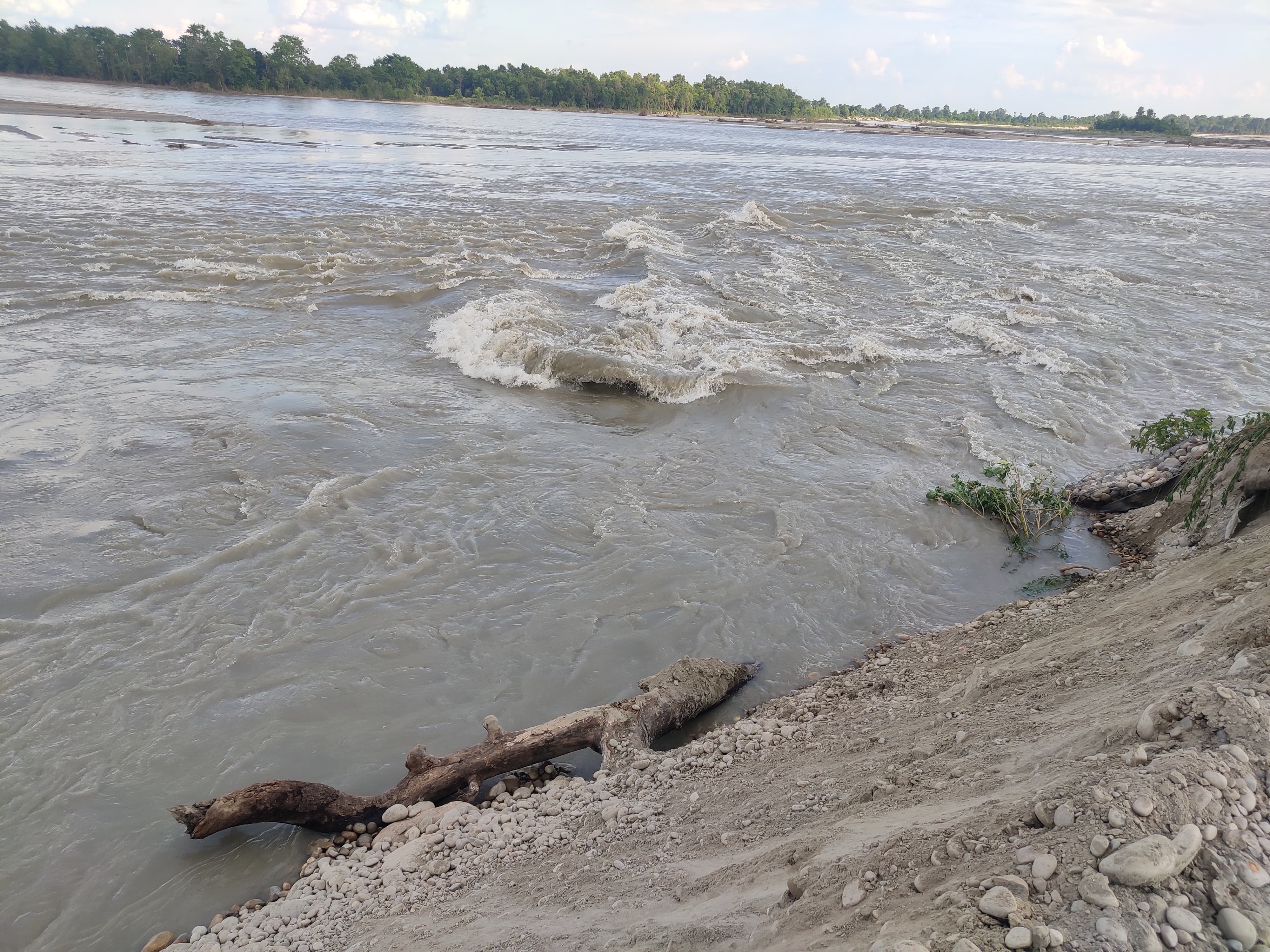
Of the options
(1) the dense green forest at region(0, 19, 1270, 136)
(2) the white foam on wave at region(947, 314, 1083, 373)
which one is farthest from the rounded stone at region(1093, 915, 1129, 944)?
(1) the dense green forest at region(0, 19, 1270, 136)

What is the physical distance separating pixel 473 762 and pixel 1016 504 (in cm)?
517

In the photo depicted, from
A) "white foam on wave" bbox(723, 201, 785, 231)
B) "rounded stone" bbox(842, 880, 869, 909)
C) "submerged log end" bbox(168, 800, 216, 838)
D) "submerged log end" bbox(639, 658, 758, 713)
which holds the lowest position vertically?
"submerged log end" bbox(168, 800, 216, 838)

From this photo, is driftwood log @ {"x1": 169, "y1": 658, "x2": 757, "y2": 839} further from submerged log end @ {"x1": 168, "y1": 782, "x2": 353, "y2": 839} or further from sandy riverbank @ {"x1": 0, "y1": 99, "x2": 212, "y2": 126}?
sandy riverbank @ {"x1": 0, "y1": 99, "x2": 212, "y2": 126}

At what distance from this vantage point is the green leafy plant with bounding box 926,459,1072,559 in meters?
6.55

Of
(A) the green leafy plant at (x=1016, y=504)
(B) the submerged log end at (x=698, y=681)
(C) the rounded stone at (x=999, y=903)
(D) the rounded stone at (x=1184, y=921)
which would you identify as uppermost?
(D) the rounded stone at (x=1184, y=921)

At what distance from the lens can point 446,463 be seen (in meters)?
7.77

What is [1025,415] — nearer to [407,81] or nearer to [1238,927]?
[1238,927]

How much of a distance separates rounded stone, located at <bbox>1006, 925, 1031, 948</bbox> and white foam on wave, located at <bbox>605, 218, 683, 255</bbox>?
17123 millimetres

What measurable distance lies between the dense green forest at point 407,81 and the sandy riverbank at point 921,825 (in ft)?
376

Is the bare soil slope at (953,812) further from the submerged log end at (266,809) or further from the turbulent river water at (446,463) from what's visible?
the turbulent river water at (446,463)

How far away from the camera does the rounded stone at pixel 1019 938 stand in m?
1.82

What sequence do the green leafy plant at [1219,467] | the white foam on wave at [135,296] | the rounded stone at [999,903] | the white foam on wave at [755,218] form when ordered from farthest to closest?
the white foam on wave at [755,218] → the white foam on wave at [135,296] → the green leafy plant at [1219,467] → the rounded stone at [999,903]

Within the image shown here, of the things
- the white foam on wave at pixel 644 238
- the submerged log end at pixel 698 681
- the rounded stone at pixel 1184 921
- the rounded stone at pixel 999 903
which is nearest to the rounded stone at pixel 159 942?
the submerged log end at pixel 698 681

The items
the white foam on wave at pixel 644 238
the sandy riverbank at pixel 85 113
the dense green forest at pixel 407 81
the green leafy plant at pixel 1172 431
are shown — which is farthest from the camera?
the dense green forest at pixel 407 81
